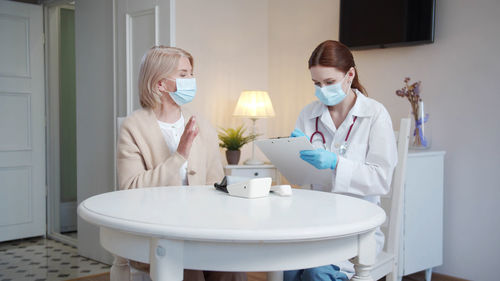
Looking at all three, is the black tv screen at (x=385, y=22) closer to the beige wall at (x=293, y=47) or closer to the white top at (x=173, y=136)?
the beige wall at (x=293, y=47)

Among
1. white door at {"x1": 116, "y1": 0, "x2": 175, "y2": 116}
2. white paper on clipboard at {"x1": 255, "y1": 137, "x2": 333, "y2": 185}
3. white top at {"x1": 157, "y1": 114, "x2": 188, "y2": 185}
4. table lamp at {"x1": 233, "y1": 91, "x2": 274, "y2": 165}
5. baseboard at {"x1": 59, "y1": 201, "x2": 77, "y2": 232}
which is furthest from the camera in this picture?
baseboard at {"x1": 59, "y1": 201, "x2": 77, "y2": 232}

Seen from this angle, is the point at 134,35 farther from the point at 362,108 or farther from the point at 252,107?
the point at 362,108

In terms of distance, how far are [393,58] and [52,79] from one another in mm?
2974

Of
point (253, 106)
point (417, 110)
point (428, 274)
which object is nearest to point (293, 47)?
point (253, 106)

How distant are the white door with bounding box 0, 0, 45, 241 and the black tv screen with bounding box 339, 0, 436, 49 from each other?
272cm

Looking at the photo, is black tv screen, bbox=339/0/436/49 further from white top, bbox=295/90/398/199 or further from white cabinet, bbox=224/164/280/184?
white top, bbox=295/90/398/199

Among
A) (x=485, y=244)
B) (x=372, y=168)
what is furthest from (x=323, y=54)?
(x=485, y=244)

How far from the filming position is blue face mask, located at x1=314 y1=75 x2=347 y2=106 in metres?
→ 2.04

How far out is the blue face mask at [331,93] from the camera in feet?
6.68

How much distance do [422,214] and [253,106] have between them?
1.39 m

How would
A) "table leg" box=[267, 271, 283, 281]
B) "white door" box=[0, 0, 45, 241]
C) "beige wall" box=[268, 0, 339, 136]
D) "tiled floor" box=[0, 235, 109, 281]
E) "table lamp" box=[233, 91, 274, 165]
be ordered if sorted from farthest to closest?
"white door" box=[0, 0, 45, 241] → "beige wall" box=[268, 0, 339, 136] → "table lamp" box=[233, 91, 274, 165] → "tiled floor" box=[0, 235, 109, 281] → "table leg" box=[267, 271, 283, 281]

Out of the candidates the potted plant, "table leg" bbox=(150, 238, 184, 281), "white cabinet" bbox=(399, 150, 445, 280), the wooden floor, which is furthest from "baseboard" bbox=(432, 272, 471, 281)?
"table leg" bbox=(150, 238, 184, 281)

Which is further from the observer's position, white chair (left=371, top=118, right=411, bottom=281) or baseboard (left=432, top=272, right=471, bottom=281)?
baseboard (left=432, top=272, right=471, bottom=281)

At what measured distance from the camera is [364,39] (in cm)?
342
